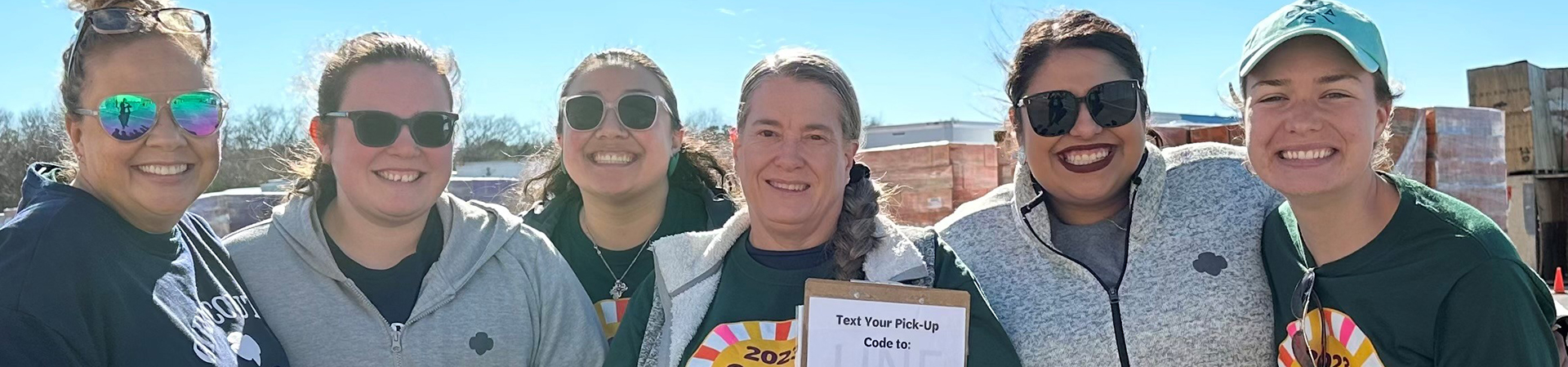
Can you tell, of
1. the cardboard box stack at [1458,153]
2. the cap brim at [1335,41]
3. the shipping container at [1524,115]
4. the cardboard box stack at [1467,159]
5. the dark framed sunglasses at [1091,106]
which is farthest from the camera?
the shipping container at [1524,115]

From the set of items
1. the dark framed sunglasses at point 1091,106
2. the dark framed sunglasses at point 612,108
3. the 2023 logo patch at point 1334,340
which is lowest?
the 2023 logo patch at point 1334,340

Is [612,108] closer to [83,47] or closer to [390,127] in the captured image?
[390,127]

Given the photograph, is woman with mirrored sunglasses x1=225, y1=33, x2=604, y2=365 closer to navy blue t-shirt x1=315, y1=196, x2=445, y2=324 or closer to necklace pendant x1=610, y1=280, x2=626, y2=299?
navy blue t-shirt x1=315, y1=196, x2=445, y2=324

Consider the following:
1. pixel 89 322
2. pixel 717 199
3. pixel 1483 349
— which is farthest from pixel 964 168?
pixel 89 322

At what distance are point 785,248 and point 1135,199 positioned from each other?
992 millimetres

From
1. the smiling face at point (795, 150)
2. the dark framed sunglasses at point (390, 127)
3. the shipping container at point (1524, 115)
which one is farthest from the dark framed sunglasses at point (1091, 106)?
the shipping container at point (1524, 115)

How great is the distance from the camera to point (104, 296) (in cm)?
226

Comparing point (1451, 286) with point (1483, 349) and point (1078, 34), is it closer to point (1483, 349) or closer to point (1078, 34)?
point (1483, 349)

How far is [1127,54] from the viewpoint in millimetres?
2850

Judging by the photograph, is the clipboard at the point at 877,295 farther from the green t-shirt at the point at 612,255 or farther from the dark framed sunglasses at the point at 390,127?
the dark framed sunglasses at the point at 390,127

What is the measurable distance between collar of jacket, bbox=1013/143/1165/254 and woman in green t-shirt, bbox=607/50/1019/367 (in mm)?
355

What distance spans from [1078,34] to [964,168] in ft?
23.0

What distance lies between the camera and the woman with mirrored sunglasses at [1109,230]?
2.64m

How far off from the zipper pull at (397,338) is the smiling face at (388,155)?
A: 33 centimetres
